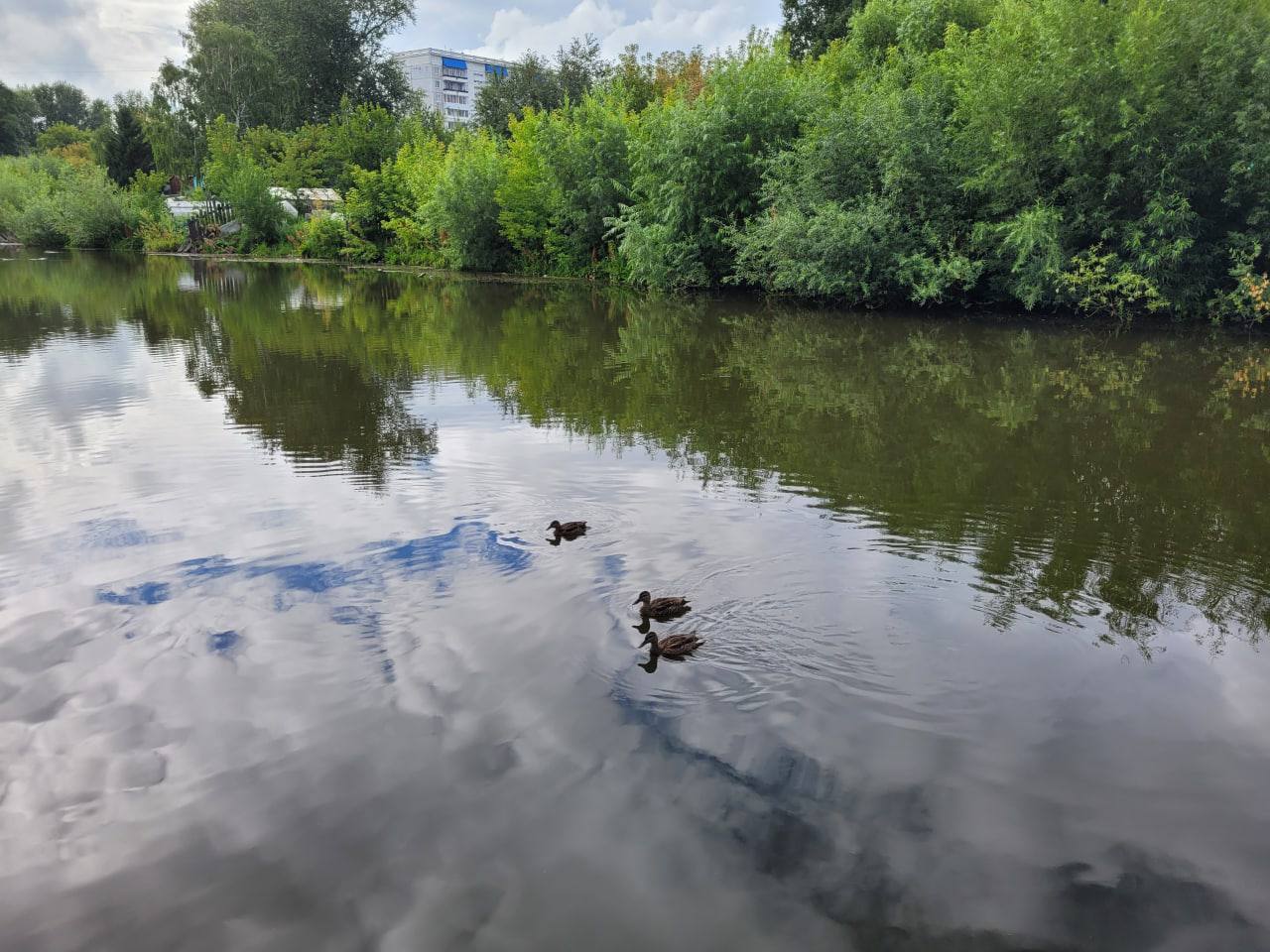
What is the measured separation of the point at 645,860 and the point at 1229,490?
24.8 feet

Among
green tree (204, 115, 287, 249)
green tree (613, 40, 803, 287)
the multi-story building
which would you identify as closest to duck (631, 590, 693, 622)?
green tree (613, 40, 803, 287)

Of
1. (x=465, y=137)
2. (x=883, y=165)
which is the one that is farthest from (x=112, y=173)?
(x=883, y=165)

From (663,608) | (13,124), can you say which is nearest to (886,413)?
(663,608)

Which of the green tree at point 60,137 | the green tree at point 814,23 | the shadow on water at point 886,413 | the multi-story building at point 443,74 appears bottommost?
the shadow on water at point 886,413

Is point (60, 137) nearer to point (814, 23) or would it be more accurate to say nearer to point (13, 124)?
point (13, 124)

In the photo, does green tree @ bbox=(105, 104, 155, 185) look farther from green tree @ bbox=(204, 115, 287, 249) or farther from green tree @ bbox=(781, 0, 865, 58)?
green tree @ bbox=(781, 0, 865, 58)

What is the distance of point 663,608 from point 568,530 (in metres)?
1.71

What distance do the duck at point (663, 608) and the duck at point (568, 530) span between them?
1.52 m

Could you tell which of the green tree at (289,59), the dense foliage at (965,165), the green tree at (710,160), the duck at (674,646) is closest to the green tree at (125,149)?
the green tree at (289,59)

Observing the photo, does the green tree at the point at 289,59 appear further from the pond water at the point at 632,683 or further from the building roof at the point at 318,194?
the pond water at the point at 632,683

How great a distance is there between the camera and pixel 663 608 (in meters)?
5.60

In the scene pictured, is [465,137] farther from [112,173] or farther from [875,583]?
[875,583]

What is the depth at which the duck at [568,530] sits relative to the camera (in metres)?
7.07

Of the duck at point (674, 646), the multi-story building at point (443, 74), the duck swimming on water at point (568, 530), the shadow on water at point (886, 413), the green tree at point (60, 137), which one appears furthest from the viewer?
the multi-story building at point (443, 74)
